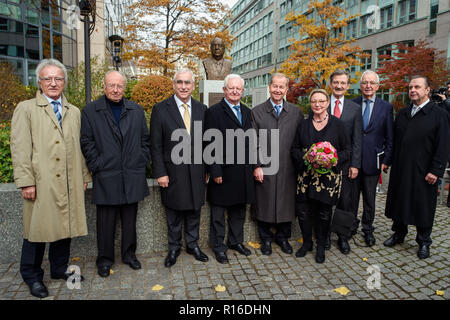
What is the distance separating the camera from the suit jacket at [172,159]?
12.3ft

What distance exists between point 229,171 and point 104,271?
5.77 feet

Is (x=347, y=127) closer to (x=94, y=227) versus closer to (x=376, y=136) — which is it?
(x=376, y=136)

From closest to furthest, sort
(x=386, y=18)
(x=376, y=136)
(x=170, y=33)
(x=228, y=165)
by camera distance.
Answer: (x=228, y=165)
(x=376, y=136)
(x=170, y=33)
(x=386, y=18)

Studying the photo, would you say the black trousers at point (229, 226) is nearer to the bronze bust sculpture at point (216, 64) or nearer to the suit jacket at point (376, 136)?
the suit jacket at point (376, 136)

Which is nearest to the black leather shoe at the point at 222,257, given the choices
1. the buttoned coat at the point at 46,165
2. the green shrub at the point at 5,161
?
the buttoned coat at the point at 46,165

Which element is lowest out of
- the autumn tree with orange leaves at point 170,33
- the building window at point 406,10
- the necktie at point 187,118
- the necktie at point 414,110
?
the necktie at point 187,118

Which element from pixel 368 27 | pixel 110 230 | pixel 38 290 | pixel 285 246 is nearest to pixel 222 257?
pixel 285 246

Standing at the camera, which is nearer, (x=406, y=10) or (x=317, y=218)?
(x=317, y=218)

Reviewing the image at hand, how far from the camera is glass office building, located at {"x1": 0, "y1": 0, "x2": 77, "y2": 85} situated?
18.2 meters

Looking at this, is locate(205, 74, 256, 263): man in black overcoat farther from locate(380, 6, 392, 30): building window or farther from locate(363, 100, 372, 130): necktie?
locate(380, 6, 392, 30): building window

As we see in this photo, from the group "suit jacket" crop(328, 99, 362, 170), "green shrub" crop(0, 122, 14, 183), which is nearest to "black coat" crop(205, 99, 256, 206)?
"suit jacket" crop(328, 99, 362, 170)

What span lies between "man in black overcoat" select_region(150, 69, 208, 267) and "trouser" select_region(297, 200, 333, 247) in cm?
129

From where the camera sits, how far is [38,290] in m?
3.25

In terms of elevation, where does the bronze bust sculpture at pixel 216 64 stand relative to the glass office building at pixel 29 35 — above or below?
below
